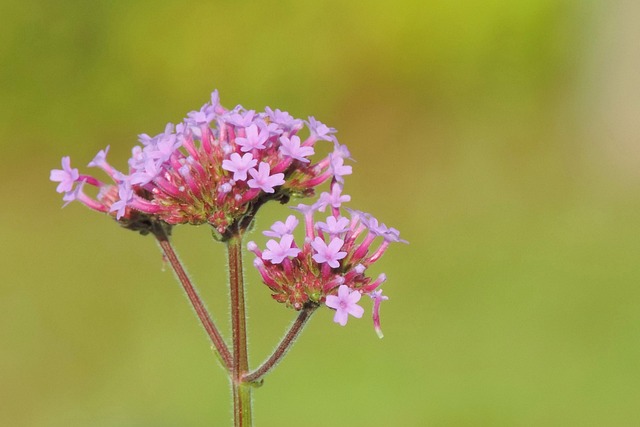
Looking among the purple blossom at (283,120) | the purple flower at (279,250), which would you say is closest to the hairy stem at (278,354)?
the purple flower at (279,250)

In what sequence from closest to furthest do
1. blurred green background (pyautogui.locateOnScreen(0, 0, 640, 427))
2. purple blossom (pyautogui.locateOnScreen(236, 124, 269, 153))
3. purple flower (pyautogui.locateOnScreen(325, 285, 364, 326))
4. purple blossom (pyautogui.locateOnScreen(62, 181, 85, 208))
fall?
1. purple flower (pyautogui.locateOnScreen(325, 285, 364, 326))
2. purple blossom (pyautogui.locateOnScreen(236, 124, 269, 153))
3. purple blossom (pyautogui.locateOnScreen(62, 181, 85, 208))
4. blurred green background (pyautogui.locateOnScreen(0, 0, 640, 427))

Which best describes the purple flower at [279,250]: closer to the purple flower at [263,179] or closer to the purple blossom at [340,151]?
the purple flower at [263,179]

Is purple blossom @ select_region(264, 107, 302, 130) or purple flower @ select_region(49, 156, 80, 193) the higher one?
purple blossom @ select_region(264, 107, 302, 130)

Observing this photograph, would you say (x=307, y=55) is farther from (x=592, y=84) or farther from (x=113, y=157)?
(x=592, y=84)

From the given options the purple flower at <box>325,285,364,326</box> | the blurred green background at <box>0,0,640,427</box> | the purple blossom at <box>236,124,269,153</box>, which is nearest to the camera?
the purple flower at <box>325,285,364,326</box>

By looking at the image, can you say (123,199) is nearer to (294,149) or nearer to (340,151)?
(294,149)

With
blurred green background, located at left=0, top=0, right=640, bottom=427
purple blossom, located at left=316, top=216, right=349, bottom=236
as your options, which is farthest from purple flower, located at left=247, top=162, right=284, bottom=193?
blurred green background, located at left=0, top=0, right=640, bottom=427

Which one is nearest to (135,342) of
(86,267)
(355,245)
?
(86,267)

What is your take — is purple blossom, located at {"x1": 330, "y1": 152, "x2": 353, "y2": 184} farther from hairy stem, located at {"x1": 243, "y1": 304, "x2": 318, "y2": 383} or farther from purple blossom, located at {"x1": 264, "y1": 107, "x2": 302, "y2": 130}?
hairy stem, located at {"x1": 243, "y1": 304, "x2": 318, "y2": 383}
